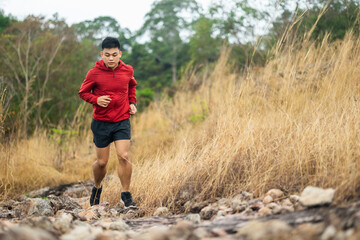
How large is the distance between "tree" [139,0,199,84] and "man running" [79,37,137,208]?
2894cm

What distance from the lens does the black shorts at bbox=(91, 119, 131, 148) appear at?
3998 millimetres

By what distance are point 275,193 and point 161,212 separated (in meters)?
1.05

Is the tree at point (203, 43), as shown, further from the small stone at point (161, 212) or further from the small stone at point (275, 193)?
the small stone at point (275, 193)

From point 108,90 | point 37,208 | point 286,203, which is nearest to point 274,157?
point 286,203

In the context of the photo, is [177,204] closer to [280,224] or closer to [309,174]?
[309,174]

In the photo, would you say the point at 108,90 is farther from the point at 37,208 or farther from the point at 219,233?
the point at 219,233

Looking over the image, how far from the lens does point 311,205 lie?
97.7 inches

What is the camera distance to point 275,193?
297 centimetres

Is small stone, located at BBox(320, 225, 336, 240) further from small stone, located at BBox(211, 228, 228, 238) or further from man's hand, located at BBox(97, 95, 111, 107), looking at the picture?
man's hand, located at BBox(97, 95, 111, 107)

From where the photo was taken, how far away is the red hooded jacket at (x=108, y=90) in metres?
4.01

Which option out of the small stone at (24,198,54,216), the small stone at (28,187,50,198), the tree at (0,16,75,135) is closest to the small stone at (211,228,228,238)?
the small stone at (24,198,54,216)

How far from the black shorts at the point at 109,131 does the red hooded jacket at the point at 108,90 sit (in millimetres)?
55

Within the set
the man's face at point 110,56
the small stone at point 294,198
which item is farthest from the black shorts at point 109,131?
the small stone at point 294,198

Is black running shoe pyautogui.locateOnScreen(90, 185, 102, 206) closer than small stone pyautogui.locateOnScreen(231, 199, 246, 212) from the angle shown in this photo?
No
